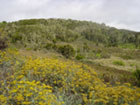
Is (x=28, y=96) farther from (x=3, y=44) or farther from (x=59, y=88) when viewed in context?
(x=3, y=44)

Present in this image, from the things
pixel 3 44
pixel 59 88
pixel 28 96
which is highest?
pixel 3 44

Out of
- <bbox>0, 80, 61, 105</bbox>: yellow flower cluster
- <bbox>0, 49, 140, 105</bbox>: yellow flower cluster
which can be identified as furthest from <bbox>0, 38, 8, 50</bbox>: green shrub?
<bbox>0, 80, 61, 105</bbox>: yellow flower cluster

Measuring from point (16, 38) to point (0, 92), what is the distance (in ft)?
48.3

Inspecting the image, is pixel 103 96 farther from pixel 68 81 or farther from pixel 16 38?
pixel 16 38

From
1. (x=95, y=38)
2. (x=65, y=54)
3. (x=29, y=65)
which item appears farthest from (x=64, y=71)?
(x=95, y=38)

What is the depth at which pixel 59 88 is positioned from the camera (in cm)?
414

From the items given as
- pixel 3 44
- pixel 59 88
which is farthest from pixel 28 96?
pixel 3 44

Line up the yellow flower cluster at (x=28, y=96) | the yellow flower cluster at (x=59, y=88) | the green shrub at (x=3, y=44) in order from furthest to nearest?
the green shrub at (x=3, y=44) < the yellow flower cluster at (x=59, y=88) < the yellow flower cluster at (x=28, y=96)

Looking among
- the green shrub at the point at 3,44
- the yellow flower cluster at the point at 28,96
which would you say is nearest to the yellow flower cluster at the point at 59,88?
the yellow flower cluster at the point at 28,96

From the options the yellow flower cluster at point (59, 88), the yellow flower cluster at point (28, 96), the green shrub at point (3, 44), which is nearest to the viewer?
the yellow flower cluster at point (28, 96)

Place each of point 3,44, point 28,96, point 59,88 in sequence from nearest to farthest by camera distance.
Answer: point 28,96, point 59,88, point 3,44

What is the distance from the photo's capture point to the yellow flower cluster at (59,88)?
2951mm

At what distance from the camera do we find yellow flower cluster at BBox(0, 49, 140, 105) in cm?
295

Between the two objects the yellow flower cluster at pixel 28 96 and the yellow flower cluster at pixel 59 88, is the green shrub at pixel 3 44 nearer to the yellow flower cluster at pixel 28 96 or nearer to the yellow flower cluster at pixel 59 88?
the yellow flower cluster at pixel 59 88
